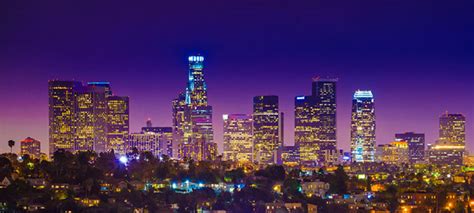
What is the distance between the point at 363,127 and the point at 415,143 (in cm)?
728

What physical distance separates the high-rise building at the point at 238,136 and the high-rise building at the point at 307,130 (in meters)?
4.96

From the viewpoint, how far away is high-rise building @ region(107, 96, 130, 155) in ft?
277

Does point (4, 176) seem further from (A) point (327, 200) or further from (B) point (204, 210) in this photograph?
(A) point (327, 200)

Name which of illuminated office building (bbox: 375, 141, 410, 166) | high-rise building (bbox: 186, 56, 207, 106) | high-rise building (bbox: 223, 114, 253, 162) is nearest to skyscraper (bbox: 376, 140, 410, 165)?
illuminated office building (bbox: 375, 141, 410, 166)

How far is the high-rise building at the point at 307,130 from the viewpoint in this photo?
100 m

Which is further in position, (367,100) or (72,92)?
(367,100)

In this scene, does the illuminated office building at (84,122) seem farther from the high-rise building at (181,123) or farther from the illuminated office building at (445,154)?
the illuminated office building at (445,154)

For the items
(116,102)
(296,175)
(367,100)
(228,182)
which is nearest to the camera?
(228,182)

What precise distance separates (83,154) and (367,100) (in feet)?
214

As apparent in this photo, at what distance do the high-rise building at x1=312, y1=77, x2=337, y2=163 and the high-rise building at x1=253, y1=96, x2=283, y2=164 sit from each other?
15.1 ft

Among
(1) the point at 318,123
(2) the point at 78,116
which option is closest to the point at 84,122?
(2) the point at 78,116

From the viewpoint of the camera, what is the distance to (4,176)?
127 ft

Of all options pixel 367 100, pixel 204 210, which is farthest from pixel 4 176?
pixel 367 100

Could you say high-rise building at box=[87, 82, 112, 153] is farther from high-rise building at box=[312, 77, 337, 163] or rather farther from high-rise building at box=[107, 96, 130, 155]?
high-rise building at box=[312, 77, 337, 163]
